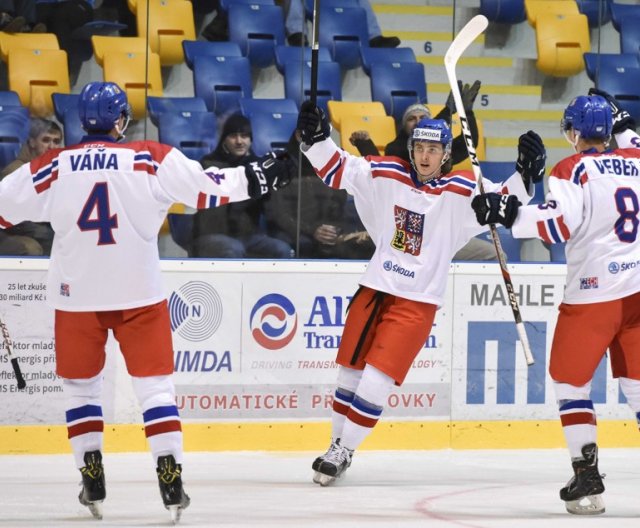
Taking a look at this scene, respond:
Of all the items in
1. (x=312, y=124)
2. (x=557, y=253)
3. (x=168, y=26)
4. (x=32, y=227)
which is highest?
(x=168, y=26)

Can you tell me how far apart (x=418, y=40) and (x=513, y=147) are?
75 centimetres

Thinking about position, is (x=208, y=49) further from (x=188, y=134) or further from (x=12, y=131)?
(x=12, y=131)

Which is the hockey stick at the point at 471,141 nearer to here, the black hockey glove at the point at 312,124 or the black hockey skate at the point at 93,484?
the black hockey glove at the point at 312,124

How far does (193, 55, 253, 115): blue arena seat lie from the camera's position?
6.32 metres

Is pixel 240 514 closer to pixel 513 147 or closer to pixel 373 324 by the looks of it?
pixel 373 324

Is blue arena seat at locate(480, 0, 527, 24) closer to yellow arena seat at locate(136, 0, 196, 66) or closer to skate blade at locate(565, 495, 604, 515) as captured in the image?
yellow arena seat at locate(136, 0, 196, 66)

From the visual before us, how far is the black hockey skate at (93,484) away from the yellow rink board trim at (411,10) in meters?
3.26

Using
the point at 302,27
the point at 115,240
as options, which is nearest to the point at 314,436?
the point at 302,27

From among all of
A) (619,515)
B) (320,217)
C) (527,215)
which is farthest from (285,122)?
(619,515)

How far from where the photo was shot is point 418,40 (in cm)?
676

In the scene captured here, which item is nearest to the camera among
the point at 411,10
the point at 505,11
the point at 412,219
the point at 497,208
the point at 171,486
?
the point at 171,486

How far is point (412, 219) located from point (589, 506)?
49.1 inches

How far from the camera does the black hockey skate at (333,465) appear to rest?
4.99 meters

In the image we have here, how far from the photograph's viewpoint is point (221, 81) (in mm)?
6500
